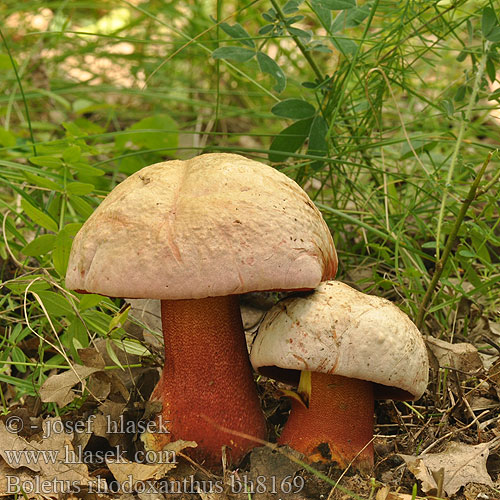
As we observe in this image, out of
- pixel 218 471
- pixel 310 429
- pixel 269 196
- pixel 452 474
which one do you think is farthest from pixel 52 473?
pixel 452 474

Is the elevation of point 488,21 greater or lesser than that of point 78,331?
greater

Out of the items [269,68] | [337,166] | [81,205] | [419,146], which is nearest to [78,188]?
[81,205]

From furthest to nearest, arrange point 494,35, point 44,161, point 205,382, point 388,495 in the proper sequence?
point 44,161 → point 494,35 → point 205,382 → point 388,495

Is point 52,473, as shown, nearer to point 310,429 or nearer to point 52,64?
point 310,429

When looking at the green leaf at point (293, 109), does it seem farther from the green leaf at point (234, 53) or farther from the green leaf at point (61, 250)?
the green leaf at point (61, 250)

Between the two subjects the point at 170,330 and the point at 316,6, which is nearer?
the point at 170,330

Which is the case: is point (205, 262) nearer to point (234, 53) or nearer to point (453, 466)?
point (453, 466)

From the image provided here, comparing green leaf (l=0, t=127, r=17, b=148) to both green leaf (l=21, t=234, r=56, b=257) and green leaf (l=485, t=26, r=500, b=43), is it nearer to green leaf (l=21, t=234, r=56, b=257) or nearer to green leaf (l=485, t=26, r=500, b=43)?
green leaf (l=21, t=234, r=56, b=257)
